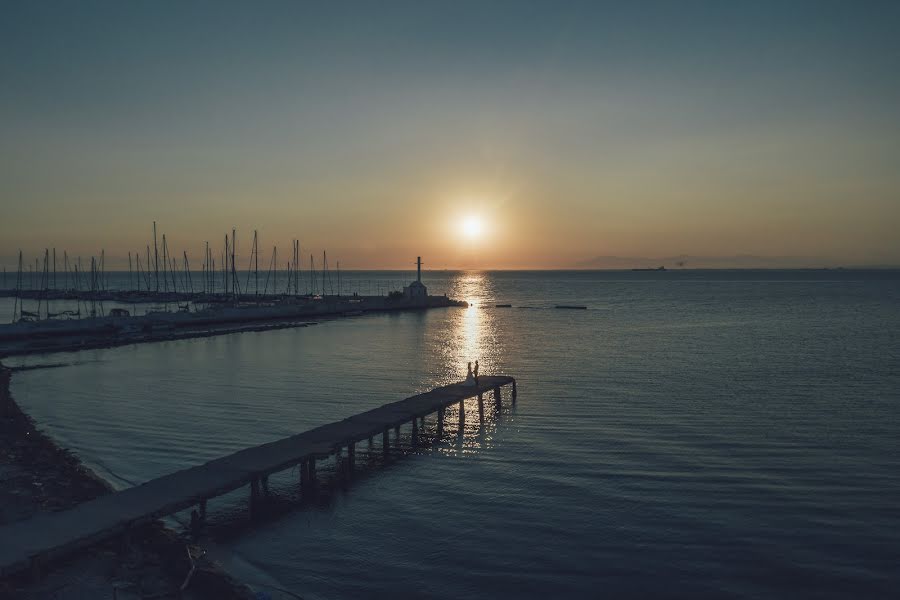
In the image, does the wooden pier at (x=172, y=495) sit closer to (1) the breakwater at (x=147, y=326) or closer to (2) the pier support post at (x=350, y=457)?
(2) the pier support post at (x=350, y=457)

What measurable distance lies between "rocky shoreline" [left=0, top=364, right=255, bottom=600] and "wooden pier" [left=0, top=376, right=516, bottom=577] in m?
0.56

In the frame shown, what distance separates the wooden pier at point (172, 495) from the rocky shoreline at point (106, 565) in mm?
560

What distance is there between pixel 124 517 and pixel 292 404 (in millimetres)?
20004

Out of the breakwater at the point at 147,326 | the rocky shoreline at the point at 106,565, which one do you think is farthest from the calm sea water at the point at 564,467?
the breakwater at the point at 147,326

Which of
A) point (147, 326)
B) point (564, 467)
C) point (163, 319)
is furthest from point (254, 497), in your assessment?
point (163, 319)

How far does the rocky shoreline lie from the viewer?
50.2ft

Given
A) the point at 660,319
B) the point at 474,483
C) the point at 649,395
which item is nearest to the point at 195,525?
the point at 474,483

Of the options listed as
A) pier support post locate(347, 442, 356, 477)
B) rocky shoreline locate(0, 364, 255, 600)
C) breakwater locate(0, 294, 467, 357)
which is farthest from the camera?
breakwater locate(0, 294, 467, 357)

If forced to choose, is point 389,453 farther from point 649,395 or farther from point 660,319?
point 660,319

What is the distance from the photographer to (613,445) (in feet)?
92.3

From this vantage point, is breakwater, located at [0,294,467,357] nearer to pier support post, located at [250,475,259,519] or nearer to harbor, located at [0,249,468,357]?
harbor, located at [0,249,468,357]

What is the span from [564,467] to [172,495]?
13.8 meters

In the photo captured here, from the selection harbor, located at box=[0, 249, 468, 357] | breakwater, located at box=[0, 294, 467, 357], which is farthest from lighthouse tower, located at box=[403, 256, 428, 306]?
breakwater, located at box=[0, 294, 467, 357]

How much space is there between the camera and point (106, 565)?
1656cm
